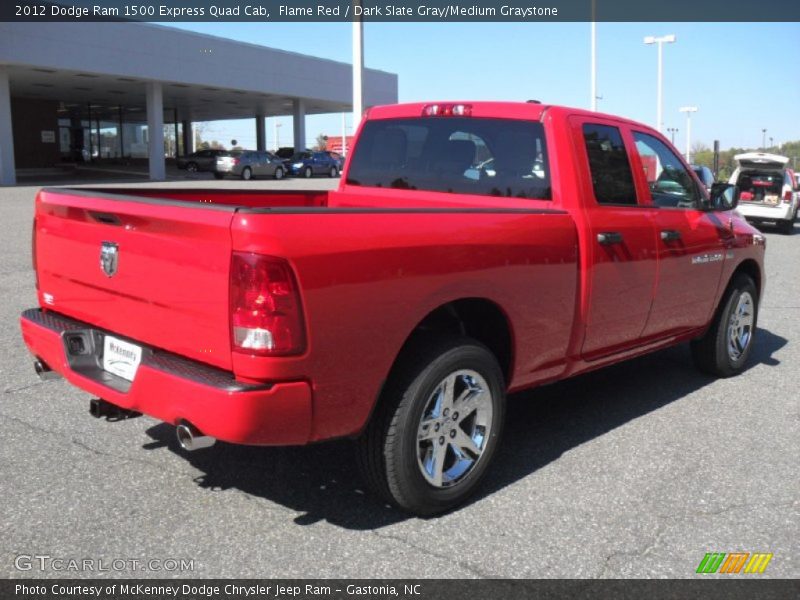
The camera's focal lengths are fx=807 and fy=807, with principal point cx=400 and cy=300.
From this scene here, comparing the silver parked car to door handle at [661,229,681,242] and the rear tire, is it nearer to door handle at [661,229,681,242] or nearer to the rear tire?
the rear tire

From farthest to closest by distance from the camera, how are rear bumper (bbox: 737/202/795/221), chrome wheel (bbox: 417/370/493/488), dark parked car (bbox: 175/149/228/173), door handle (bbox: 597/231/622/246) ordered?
dark parked car (bbox: 175/149/228/173)
rear bumper (bbox: 737/202/795/221)
door handle (bbox: 597/231/622/246)
chrome wheel (bbox: 417/370/493/488)

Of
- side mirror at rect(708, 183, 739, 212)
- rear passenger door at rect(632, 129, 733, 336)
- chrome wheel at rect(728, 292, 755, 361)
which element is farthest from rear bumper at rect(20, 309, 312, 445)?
chrome wheel at rect(728, 292, 755, 361)

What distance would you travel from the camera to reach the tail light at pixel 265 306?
286cm

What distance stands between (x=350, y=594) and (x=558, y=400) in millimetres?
2836

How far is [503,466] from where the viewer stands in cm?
426

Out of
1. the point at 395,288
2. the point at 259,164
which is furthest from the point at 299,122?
the point at 395,288

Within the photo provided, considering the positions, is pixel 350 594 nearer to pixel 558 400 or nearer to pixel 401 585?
pixel 401 585

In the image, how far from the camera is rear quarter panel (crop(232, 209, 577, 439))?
9.57 ft

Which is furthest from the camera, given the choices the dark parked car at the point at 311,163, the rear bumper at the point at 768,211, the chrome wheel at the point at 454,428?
the dark parked car at the point at 311,163

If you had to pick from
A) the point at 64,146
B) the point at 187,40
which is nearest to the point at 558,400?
the point at 187,40

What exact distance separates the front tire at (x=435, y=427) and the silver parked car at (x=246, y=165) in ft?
123

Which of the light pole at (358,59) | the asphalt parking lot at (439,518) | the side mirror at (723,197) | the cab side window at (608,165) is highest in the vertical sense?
the light pole at (358,59)

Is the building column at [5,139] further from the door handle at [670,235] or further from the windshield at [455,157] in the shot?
the door handle at [670,235]

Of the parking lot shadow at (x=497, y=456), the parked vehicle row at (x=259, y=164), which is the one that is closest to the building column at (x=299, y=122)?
the parked vehicle row at (x=259, y=164)
